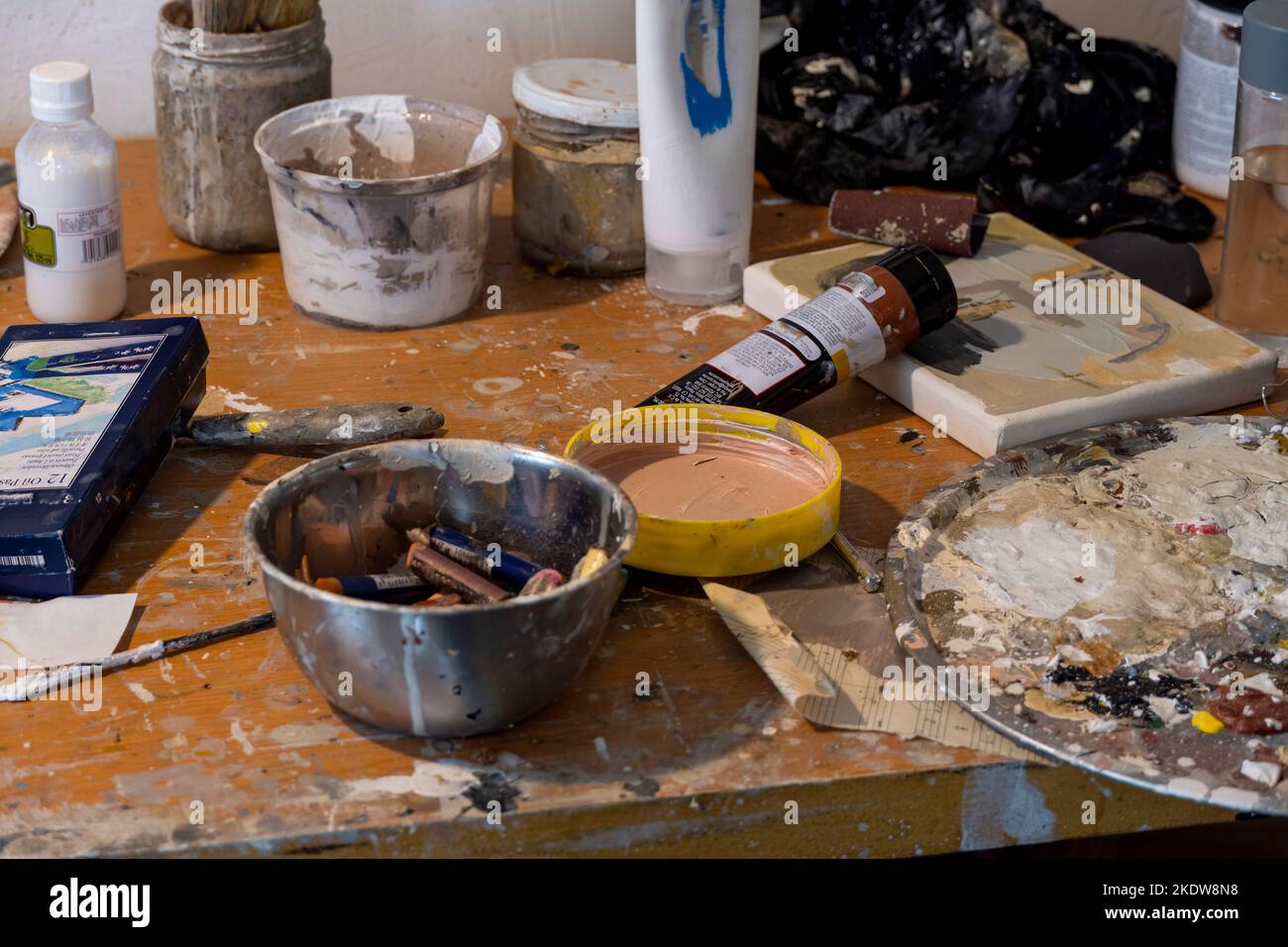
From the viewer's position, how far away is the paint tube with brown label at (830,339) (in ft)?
3.42

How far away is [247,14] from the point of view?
48.7 inches

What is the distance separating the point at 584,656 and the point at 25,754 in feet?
0.96

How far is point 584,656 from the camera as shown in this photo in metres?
0.76

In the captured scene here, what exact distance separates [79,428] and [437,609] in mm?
385

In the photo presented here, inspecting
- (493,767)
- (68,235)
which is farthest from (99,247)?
(493,767)

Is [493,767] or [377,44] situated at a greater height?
[377,44]

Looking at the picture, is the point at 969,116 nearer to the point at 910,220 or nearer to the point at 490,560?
the point at 910,220

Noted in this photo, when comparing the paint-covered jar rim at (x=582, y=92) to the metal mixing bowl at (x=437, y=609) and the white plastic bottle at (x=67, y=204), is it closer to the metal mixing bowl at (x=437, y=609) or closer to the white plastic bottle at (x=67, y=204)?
the white plastic bottle at (x=67, y=204)

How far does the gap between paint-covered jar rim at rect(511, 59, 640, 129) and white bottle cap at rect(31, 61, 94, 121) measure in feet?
1.20

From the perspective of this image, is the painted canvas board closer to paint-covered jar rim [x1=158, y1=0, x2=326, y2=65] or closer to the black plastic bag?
the black plastic bag

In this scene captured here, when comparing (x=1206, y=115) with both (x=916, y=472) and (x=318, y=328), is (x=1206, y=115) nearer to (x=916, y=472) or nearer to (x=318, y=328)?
(x=916, y=472)

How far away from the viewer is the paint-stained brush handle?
3.26ft

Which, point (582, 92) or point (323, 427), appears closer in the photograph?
point (323, 427)

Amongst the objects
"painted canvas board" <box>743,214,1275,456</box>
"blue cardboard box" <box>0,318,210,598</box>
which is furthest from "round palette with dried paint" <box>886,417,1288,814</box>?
"blue cardboard box" <box>0,318,210,598</box>
